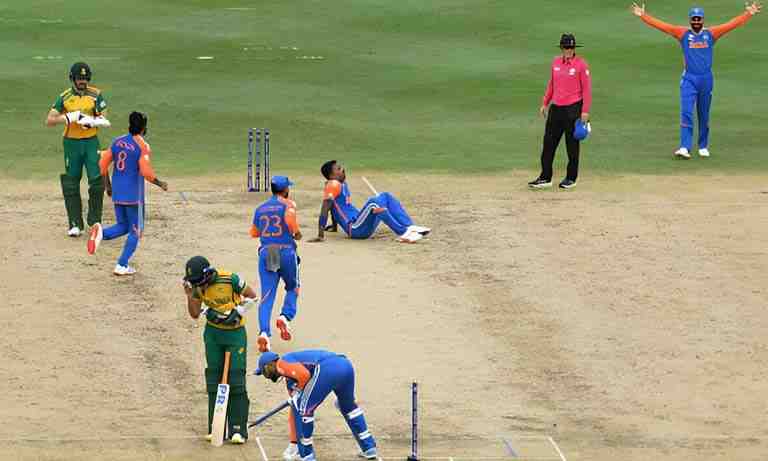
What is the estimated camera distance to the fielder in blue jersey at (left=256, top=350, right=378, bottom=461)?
19.2 meters

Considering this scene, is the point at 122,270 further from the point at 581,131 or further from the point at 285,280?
the point at 581,131

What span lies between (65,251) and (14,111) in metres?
9.97

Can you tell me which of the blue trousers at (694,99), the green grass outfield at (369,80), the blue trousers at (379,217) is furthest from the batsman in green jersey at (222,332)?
the blue trousers at (694,99)

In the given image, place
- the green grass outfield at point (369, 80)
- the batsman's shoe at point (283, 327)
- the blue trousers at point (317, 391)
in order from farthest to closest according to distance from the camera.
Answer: the green grass outfield at point (369, 80)
the batsman's shoe at point (283, 327)
the blue trousers at point (317, 391)

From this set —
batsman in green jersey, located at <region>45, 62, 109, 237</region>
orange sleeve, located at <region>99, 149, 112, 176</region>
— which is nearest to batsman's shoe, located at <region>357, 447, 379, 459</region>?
orange sleeve, located at <region>99, 149, 112, 176</region>

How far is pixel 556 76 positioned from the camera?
3094 centimetres

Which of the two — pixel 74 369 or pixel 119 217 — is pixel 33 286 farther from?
pixel 74 369

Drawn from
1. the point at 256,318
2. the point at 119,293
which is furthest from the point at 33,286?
the point at 256,318

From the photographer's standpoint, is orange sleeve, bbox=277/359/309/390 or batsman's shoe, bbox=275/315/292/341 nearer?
orange sleeve, bbox=277/359/309/390

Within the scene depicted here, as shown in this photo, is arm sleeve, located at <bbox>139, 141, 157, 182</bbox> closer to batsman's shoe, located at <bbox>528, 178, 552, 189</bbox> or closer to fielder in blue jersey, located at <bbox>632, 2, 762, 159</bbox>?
batsman's shoe, located at <bbox>528, 178, 552, 189</bbox>

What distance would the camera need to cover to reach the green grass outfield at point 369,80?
1345 inches

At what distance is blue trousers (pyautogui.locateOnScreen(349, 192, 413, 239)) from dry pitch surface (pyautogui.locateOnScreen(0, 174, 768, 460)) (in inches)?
11.4

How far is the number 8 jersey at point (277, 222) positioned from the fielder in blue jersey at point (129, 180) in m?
3.17

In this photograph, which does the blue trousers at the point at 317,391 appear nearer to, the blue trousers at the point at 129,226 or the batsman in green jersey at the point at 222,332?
the batsman in green jersey at the point at 222,332
